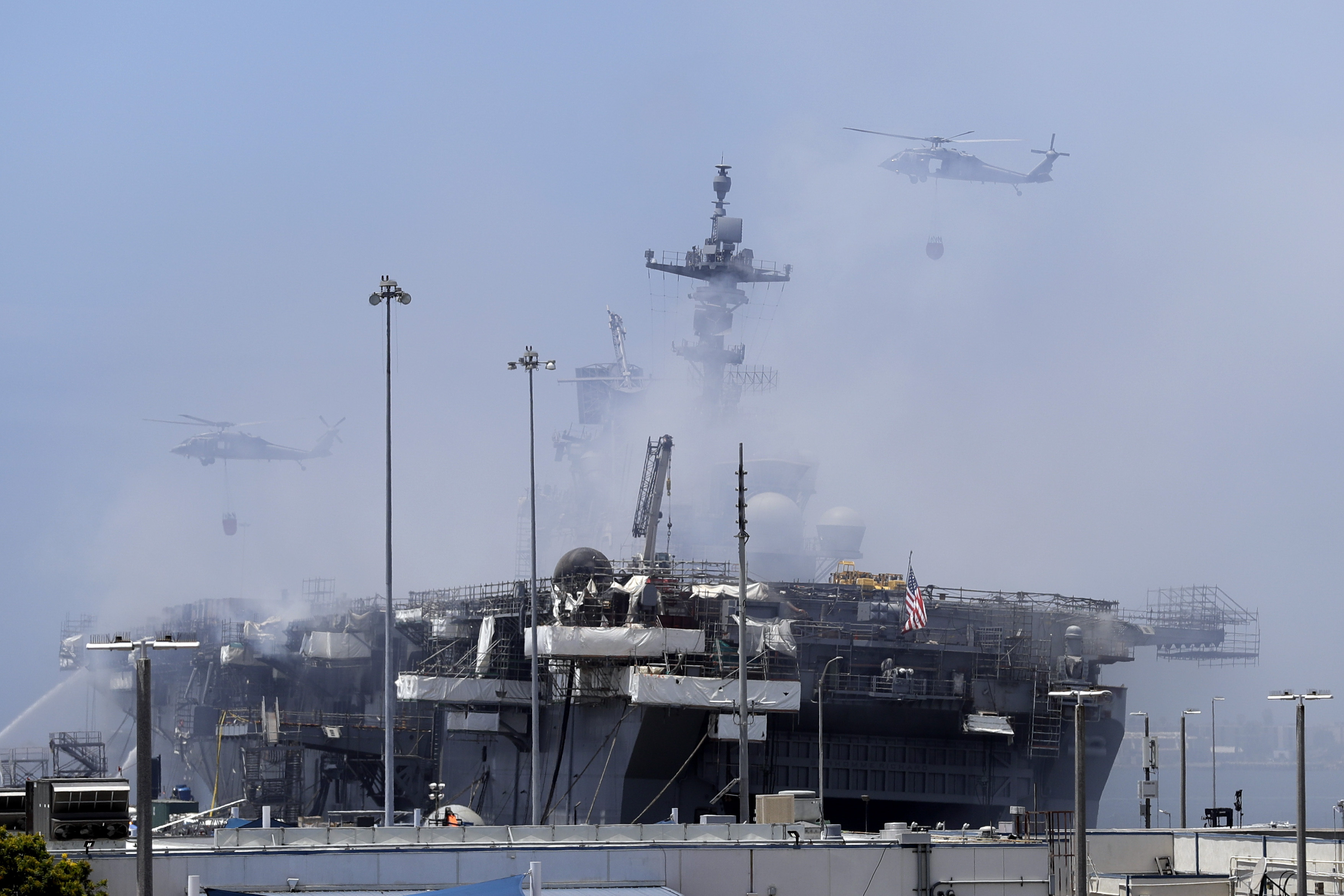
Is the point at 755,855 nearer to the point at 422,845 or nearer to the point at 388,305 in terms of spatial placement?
the point at 422,845

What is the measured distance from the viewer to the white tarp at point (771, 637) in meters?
58.9

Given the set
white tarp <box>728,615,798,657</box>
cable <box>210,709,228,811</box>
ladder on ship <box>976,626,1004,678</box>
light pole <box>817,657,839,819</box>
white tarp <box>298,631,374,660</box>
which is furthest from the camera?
white tarp <box>298,631,374,660</box>

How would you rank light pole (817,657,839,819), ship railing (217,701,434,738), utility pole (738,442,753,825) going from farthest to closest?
1. ship railing (217,701,434,738)
2. light pole (817,657,839,819)
3. utility pole (738,442,753,825)

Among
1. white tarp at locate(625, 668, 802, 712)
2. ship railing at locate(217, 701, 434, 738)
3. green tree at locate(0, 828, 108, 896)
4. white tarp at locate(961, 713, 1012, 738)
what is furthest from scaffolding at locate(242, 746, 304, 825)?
green tree at locate(0, 828, 108, 896)

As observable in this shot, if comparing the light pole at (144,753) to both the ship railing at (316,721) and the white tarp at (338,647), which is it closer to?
the ship railing at (316,721)

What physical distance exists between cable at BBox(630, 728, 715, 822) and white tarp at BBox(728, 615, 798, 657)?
157 inches

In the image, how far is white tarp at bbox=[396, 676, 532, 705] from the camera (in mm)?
64750

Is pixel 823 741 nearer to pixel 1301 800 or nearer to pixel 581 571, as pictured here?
pixel 581 571

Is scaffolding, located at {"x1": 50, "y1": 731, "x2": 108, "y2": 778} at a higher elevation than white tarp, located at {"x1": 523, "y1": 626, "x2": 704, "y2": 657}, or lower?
lower

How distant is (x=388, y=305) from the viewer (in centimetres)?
4972

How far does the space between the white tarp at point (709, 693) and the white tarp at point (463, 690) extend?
27.5 feet

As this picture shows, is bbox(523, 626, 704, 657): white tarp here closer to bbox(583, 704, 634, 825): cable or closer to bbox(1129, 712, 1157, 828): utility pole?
bbox(583, 704, 634, 825): cable

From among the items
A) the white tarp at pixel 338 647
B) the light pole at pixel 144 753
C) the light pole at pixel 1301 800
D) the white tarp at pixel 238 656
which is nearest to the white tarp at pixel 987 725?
the light pole at pixel 1301 800

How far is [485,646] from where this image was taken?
68.3 m
